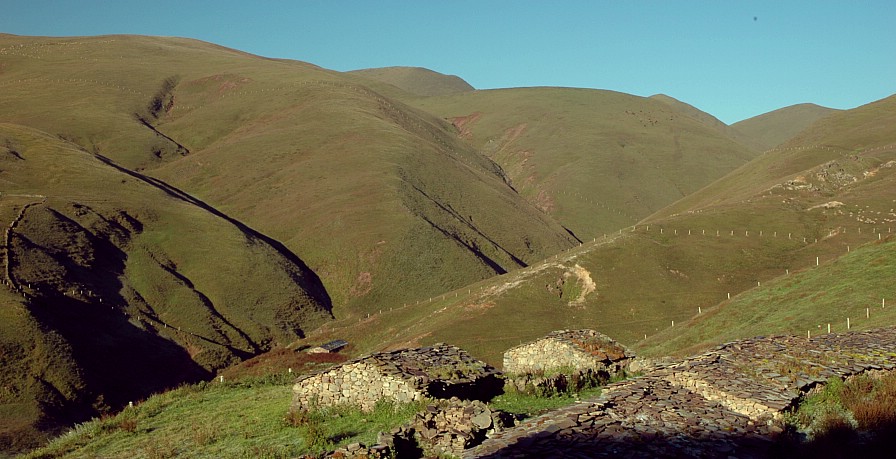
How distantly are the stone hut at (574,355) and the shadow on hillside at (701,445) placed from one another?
8482 millimetres

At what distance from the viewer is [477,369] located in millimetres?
22156

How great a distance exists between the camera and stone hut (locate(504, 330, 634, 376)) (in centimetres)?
2411

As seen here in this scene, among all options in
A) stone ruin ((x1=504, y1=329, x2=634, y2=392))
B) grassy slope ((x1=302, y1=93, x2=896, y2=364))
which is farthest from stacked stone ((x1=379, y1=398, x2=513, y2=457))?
grassy slope ((x1=302, y1=93, x2=896, y2=364))

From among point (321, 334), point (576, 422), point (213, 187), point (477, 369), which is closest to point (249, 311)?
point (321, 334)

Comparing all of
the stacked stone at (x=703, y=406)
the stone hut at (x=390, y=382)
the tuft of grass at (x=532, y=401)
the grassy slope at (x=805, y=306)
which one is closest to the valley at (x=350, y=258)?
the grassy slope at (x=805, y=306)

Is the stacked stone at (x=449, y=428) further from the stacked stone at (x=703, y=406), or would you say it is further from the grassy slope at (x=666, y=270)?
the grassy slope at (x=666, y=270)

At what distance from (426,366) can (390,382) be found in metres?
1.62

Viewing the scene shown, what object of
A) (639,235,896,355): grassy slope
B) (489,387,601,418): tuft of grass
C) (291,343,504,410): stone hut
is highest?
(291,343,504,410): stone hut

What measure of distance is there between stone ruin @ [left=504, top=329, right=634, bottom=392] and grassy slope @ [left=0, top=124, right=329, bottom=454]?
40.4 meters

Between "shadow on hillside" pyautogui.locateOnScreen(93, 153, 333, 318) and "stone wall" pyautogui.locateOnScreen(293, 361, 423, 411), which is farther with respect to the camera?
"shadow on hillside" pyautogui.locateOnScreen(93, 153, 333, 318)

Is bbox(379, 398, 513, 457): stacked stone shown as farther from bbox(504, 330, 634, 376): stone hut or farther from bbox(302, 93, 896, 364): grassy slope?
bbox(302, 93, 896, 364): grassy slope

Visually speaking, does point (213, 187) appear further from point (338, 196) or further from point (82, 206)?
point (82, 206)

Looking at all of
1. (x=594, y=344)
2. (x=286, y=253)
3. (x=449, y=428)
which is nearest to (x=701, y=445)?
(x=449, y=428)

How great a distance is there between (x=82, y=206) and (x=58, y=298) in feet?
99.4
